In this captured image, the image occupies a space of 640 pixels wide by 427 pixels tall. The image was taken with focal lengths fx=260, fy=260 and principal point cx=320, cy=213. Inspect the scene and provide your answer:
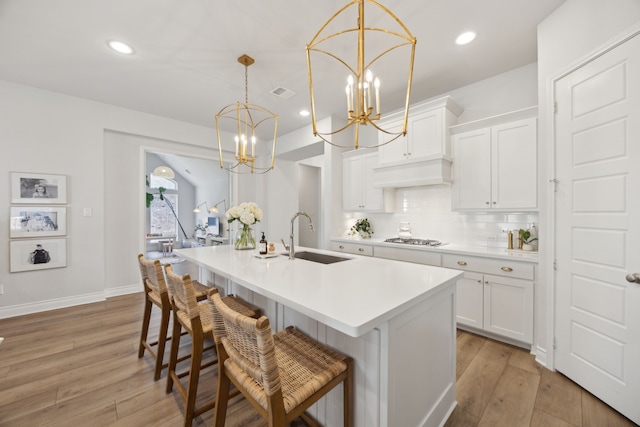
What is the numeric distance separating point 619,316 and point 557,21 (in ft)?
7.18

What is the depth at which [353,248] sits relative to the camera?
381 centimetres

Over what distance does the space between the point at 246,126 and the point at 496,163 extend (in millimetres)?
2679

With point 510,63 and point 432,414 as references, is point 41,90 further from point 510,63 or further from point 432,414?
point 510,63

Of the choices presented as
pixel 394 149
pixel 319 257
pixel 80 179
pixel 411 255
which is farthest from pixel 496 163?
pixel 80 179

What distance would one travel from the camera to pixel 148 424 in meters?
1.57

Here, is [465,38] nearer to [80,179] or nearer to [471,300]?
[471,300]

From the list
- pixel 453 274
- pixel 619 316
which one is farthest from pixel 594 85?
pixel 453 274

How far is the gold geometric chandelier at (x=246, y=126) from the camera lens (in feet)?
8.40

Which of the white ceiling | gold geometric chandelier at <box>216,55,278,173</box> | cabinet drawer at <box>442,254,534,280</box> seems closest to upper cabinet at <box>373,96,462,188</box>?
the white ceiling

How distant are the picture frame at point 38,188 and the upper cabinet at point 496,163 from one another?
506cm

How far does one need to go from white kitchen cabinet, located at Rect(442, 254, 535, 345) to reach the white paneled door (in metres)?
0.30

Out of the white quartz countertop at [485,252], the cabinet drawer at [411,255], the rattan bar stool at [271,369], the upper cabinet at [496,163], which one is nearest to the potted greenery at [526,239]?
the white quartz countertop at [485,252]

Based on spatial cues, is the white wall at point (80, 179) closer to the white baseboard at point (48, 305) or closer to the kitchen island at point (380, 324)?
the white baseboard at point (48, 305)

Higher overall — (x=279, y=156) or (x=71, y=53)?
(x=71, y=53)
